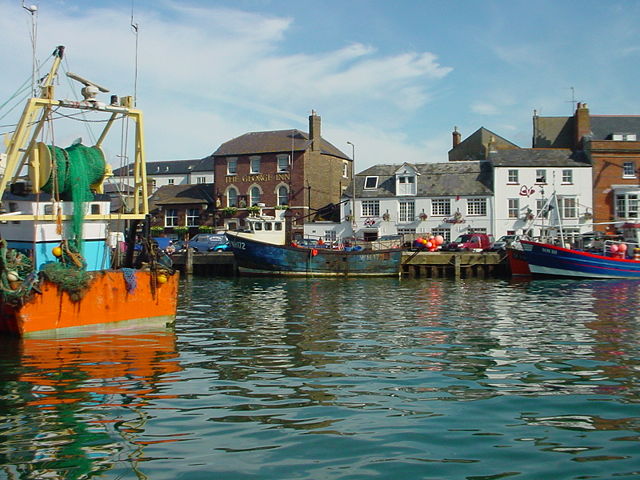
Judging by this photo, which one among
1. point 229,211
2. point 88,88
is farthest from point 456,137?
point 88,88

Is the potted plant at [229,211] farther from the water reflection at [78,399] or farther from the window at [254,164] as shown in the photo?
the water reflection at [78,399]

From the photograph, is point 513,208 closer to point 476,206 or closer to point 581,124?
point 476,206

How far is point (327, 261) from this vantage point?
41.8 m

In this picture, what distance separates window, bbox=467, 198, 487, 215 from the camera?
55.4 meters

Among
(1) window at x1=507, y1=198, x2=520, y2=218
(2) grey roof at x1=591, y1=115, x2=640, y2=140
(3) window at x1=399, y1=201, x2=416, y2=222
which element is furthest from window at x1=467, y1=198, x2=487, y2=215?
(2) grey roof at x1=591, y1=115, x2=640, y2=140

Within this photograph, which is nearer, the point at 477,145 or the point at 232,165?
the point at 232,165

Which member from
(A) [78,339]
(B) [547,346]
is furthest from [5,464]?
(B) [547,346]

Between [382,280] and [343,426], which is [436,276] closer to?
[382,280]

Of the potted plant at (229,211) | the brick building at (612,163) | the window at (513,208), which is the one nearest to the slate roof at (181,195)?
the potted plant at (229,211)

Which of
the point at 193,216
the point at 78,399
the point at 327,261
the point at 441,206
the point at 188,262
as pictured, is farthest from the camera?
the point at 193,216

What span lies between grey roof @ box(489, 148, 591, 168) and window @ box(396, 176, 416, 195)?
23.0 ft

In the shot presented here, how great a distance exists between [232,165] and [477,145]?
25.9 meters

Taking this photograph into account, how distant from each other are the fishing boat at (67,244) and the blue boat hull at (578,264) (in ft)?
94.4

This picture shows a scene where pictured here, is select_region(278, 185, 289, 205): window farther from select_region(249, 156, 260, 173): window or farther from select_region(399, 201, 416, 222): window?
select_region(399, 201, 416, 222): window
